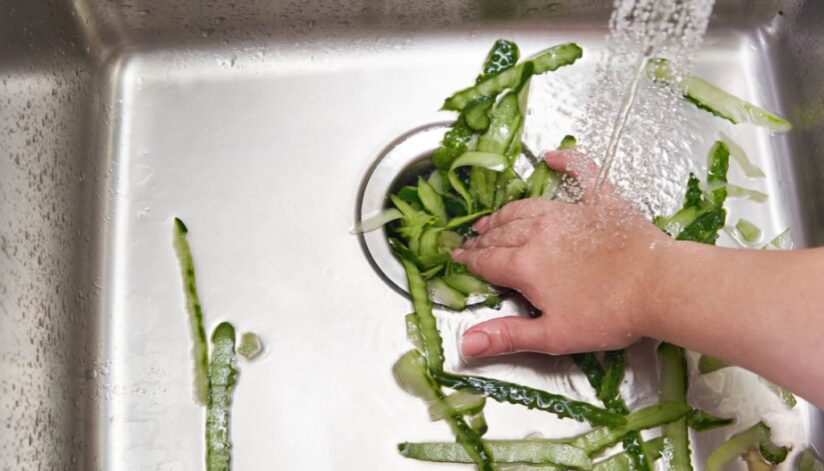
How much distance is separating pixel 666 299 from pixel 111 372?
0.65 metres

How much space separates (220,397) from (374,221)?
0.92ft

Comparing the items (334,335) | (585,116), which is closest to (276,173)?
(334,335)

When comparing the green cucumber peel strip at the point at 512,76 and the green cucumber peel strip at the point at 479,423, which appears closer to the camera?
the green cucumber peel strip at the point at 479,423

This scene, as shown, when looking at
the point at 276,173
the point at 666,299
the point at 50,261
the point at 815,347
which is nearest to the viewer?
the point at 815,347

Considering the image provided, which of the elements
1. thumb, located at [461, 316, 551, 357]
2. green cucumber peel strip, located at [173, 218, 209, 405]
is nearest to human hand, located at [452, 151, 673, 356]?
thumb, located at [461, 316, 551, 357]

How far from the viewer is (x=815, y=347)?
69 cm

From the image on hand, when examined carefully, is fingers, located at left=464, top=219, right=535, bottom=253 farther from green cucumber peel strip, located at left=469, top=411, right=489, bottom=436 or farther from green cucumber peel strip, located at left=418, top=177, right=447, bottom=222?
green cucumber peel strip, located at left=469, top=411, right=489, bottom=436

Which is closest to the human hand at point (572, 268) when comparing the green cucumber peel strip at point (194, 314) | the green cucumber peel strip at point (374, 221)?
the green cucumber peel strip at point (374, 221)

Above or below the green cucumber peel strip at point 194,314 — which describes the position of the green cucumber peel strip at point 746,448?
below

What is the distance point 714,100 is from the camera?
1.05m

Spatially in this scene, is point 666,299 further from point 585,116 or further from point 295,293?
point 295,293

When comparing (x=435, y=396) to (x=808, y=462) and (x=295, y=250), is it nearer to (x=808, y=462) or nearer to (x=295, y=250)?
(x=295, y=250)

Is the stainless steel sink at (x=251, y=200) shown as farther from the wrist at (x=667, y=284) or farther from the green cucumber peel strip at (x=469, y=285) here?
the wrist at (x=667, y=284)

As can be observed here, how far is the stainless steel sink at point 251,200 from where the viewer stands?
0.92 meters
